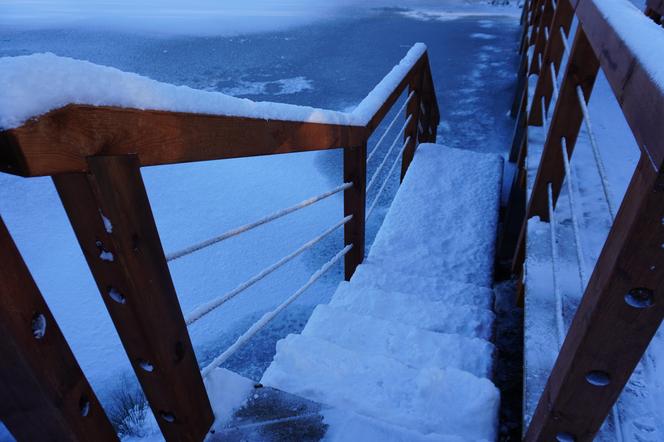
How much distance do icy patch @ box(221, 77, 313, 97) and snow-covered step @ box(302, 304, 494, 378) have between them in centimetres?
504

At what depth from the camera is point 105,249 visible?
59 centimetres

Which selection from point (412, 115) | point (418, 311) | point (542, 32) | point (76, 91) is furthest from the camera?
point (542, 32)

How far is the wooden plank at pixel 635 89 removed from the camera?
49cm

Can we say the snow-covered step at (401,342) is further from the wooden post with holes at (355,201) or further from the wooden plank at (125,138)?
the wooden plank at (125,138)

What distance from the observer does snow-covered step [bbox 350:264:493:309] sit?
5.50 ft

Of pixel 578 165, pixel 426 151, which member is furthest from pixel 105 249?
pixel 426 151

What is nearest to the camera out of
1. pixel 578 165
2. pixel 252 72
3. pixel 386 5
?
pixel 578 165

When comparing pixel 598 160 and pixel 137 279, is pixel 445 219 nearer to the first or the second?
pixel 598 160

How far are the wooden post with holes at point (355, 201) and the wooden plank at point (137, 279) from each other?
40.8 inches

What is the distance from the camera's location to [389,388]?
1.12m

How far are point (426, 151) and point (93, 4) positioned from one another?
48.3ft

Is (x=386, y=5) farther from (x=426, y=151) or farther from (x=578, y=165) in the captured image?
(x=578, y=165)

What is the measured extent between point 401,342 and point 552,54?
1748mm

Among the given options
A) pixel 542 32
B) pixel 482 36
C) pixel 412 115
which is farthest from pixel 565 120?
pixel 482 36
